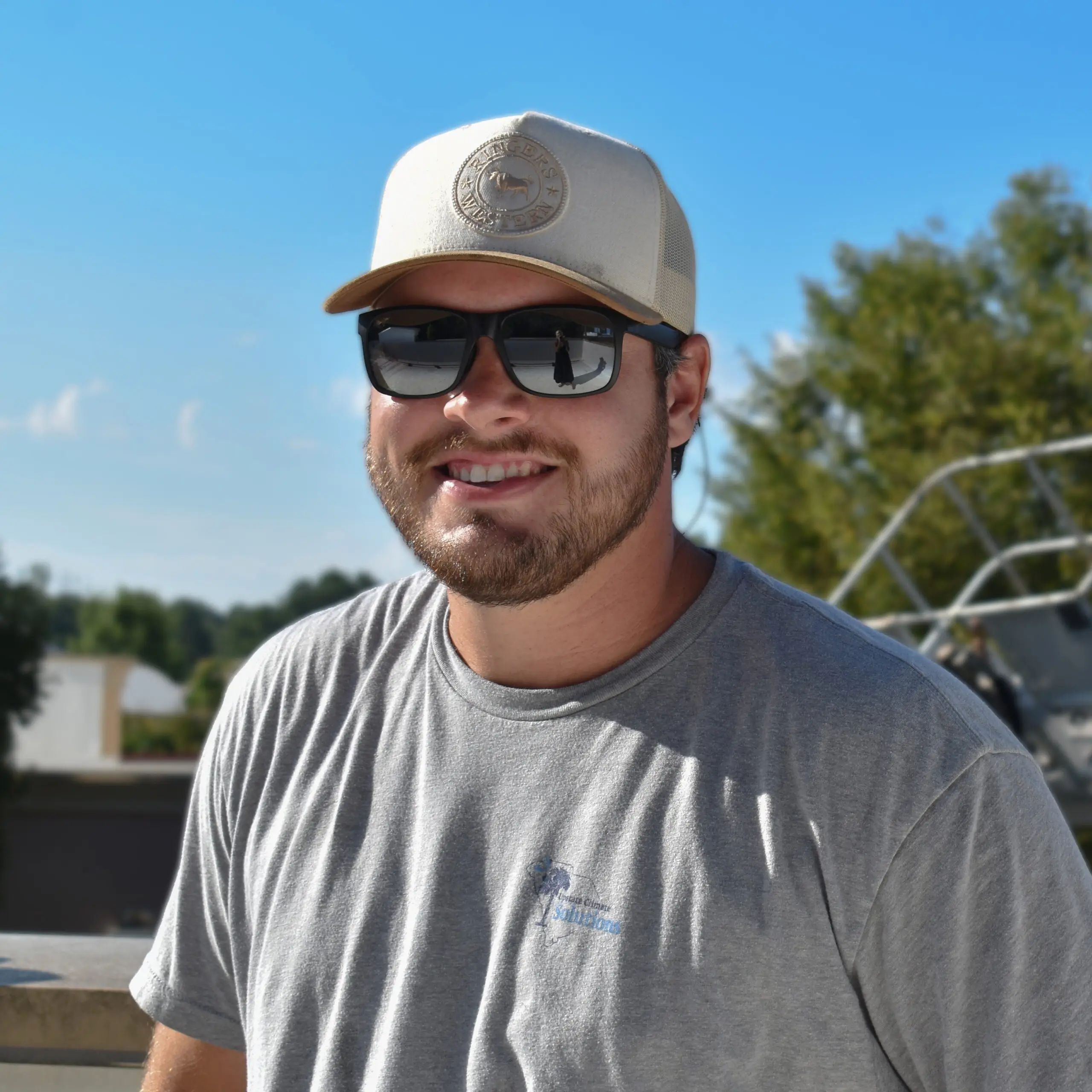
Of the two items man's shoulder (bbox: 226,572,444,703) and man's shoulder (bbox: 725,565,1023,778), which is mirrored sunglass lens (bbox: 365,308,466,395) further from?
man's shoulder (bbox: 725,565,1023,778)

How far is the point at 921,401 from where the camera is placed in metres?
19.5

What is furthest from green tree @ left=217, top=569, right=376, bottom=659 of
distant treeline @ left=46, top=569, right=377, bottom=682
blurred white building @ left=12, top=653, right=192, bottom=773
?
blurred white building @ left=12, top=653, right=192, bottom=773

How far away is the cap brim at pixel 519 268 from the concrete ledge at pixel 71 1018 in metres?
1.15

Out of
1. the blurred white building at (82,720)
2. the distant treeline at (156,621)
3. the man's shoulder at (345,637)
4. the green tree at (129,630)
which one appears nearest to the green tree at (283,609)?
the distant treeline at (156,621)

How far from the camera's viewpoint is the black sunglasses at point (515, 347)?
69.6 inches

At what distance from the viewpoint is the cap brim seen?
1.76 metres

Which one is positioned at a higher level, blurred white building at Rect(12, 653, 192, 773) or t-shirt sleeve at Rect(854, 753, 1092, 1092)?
t-shirt sleeve at Rect(854, 753, 1092, 1092)

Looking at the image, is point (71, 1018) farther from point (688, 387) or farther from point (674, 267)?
point (674, 267)

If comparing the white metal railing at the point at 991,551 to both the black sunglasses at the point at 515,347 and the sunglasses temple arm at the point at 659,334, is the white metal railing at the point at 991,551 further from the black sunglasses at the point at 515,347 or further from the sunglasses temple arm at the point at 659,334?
the black sunglasses at the point at 515,347

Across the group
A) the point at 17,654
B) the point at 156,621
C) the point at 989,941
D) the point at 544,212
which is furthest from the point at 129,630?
the point at 989,941

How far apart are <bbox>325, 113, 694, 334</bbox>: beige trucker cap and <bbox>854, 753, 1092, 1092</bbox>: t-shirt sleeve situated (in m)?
0.72

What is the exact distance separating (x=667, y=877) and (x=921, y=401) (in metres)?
18.8

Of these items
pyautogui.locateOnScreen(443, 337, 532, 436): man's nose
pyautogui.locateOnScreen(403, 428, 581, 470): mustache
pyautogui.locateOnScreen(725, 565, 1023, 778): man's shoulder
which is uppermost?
pyautogui.locateOnScreen(443, 337, 532, 436): man's nose

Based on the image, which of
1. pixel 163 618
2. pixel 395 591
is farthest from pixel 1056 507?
pixel 163 618
